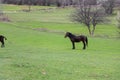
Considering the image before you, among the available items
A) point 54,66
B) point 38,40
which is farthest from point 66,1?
point 54,66

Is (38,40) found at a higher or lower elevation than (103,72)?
lower

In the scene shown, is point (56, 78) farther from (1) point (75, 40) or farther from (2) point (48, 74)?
(1) point (75, 40)

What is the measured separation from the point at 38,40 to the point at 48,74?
79.8 ft

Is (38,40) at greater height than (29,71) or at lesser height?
lesser

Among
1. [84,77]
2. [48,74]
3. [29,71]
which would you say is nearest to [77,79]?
[84,77]

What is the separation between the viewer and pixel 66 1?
172m

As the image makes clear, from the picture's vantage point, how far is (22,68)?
1557cm

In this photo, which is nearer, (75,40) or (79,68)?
(79,68)

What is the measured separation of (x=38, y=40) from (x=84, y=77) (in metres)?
24.8

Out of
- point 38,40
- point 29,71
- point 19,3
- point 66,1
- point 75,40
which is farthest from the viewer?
point 66,1

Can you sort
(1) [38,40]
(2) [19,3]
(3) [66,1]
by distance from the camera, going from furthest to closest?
(3) [66,1] → (2) [19,3] → (1) [38,40]

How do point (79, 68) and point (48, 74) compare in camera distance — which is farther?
point (79, 68)

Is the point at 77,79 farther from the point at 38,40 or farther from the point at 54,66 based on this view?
the point at 38,40

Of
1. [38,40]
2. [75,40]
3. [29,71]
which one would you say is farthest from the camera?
[38,40]
